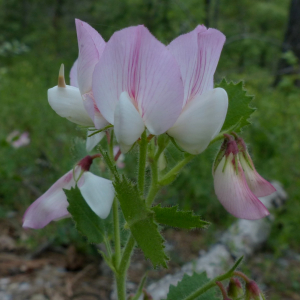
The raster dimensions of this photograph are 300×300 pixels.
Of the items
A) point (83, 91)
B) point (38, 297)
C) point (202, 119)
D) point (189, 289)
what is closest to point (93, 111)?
point (83, 91)

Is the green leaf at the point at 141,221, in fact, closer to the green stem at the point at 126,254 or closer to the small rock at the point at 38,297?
the green stem at the point at 126,254

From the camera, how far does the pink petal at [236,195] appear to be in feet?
2.06

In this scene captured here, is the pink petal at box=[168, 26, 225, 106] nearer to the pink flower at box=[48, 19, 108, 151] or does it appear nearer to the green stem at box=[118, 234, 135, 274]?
the pink flower at box=[48, 19, 108, 151]

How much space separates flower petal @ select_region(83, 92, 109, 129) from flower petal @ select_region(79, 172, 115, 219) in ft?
0.46

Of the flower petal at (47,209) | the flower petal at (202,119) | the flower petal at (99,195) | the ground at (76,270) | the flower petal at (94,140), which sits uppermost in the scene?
the flower petal at (202,119)

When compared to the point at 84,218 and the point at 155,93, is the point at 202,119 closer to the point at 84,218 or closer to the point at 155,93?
the point at 155,93

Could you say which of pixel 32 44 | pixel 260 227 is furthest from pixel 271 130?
pixel 32 44

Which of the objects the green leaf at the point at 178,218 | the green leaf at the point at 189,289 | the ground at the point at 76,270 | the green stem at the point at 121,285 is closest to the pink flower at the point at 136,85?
the green leaf at the point at 178,218

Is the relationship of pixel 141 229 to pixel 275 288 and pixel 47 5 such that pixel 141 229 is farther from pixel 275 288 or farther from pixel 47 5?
pixel 47 5

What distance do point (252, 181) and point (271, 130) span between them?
295cm

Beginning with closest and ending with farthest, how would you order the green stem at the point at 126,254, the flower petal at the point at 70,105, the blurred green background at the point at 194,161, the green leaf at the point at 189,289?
1. the flower petal at the point at 70,105
2. the green stem at the point at 126,254
3. the green leaf at the point at 189,289
4. the blurred green background at the point at 194,161

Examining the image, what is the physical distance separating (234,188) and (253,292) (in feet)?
0.75

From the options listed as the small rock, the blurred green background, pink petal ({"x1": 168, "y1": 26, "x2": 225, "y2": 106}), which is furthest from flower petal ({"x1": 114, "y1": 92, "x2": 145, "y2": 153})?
the small rock

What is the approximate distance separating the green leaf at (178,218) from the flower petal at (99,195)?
0.11 meters
